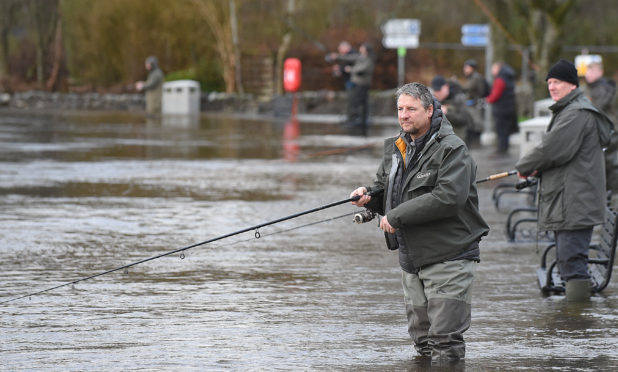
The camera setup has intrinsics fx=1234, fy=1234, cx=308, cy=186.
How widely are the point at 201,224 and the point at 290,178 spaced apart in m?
4.79

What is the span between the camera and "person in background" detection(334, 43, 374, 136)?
26.5 m

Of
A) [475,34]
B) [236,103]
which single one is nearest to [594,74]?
[475,34]

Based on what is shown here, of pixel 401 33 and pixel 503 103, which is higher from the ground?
pixel 401 33

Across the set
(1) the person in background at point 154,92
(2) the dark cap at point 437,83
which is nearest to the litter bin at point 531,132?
(2) the dark cap at point 437,83

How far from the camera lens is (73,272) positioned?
9.28 metres

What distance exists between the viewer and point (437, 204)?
20.1ft

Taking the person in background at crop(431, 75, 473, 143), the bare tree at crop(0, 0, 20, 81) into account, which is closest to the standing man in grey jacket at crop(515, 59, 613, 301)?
the person in background at crop(431, 75, 473, 143)

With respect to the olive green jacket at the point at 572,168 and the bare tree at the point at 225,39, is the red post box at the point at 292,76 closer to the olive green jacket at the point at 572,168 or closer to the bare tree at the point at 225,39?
the bare tree at the point at 225,39

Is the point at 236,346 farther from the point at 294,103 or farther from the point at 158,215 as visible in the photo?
the point at 294,103

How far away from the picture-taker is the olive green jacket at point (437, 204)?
6.15 m

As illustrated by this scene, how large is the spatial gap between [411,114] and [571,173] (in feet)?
7.42

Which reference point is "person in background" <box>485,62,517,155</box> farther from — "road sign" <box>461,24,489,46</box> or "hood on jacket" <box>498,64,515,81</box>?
"road sign" <box>461,24,489,46</box>

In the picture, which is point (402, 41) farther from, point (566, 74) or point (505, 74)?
point (566, 74)

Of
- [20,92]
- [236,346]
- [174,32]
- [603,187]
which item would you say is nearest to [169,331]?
[236,346]
